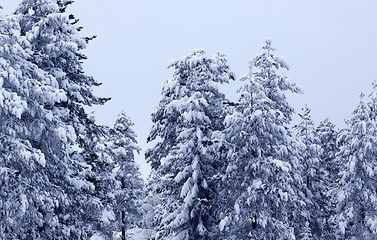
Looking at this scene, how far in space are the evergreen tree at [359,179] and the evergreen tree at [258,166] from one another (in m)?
6.30

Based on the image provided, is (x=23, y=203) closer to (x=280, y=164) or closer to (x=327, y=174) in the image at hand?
(x=280, y=164)

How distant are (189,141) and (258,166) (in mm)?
3676

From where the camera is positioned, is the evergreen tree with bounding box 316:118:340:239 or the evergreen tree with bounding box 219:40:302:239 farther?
the evergreen tree with bounding box 316:118:340:239

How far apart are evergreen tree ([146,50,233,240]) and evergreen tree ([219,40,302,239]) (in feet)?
5.10

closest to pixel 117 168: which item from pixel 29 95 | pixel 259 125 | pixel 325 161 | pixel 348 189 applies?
pixel 325 161

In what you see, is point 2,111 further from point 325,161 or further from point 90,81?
point 325,161

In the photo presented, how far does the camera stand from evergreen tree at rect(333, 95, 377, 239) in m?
22.7

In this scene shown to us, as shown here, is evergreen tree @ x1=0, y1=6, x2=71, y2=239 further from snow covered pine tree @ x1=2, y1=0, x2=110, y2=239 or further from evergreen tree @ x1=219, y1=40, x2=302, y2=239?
evergreen tree @ x1=219, y1=40, x2=302, y2=239

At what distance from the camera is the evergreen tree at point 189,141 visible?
18.9 metres

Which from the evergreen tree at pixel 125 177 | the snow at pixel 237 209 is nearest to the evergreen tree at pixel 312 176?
the snow at pixel 237 209

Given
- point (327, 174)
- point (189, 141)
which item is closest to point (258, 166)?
point (189, 141)

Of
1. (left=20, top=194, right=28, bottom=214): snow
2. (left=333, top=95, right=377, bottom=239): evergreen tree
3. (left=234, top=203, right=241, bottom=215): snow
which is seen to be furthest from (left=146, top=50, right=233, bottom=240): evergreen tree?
(left=20, top=194, right=28, bottom=214): snow

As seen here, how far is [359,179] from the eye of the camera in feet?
75.3

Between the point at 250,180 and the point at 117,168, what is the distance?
22383mm
